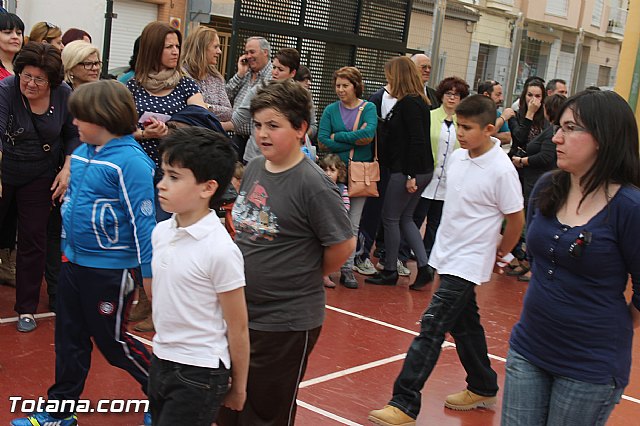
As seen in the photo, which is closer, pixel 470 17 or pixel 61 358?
pixel 61 358

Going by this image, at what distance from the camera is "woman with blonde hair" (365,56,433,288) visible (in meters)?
8.80

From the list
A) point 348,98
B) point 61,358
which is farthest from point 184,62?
point 61,358

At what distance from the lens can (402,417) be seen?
5289mm

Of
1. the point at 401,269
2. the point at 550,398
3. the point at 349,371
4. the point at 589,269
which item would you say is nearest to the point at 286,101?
the point at 589,269

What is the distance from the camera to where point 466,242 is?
5.43 metres

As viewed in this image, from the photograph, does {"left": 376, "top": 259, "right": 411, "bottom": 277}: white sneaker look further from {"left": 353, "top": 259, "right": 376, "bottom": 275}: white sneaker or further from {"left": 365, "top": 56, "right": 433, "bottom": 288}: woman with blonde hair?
{"left": 365, "top": 56, "right": 433, "bottom": 288}: woman with blonde hair

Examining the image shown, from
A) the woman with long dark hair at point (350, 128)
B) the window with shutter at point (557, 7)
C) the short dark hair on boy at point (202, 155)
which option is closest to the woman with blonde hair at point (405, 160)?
the woman with long dark hair at point (350, 128)

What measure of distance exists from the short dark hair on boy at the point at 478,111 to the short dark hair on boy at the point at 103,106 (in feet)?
7.12

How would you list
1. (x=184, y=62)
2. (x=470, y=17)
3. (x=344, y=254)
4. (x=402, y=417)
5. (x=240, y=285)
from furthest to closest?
(x=470, y=17)
(x=184, y=62)
(x=402, y=417)
(x=344, y=254)
(x=240, y=285)

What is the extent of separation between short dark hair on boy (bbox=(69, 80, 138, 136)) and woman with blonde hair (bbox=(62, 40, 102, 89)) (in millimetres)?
2291

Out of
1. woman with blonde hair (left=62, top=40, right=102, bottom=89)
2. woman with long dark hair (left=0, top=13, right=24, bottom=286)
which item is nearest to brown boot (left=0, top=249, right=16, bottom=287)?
woman with long dark hair (left=0, top=13, right=24, bottom=286)

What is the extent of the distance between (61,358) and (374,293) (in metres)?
4.61

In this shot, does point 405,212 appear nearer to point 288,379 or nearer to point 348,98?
point 348,98
